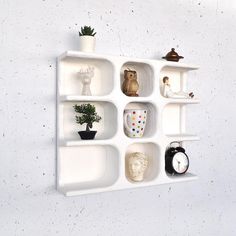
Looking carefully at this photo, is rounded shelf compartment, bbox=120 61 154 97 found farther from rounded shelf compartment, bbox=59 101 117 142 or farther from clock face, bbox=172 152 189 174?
clock face, bbox=172 152 189 174

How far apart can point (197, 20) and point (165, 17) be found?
150mm

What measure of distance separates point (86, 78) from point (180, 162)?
425mm

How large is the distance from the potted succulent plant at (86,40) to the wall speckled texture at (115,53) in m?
0.06

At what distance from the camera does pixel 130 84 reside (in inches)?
35.7

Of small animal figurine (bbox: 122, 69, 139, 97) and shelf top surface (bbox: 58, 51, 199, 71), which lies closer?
shelf top surface (bbox: 58, 51, 199, 71)

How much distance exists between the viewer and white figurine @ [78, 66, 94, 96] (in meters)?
0.85

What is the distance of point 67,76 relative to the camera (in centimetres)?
88

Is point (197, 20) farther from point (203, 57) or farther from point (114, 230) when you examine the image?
point (114, 230)

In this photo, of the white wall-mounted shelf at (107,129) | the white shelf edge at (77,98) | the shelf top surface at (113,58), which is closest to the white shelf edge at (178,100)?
the white wall-mounted shelf at (107,129)

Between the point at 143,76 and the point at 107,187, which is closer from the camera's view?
the point at 107,187

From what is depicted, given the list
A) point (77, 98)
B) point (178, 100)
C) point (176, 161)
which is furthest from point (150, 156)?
point (77, 98)

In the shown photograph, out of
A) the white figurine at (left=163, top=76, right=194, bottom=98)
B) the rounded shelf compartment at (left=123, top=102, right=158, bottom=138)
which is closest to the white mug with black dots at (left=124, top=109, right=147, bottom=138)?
the rounded shelf compartment at (left=123, top=102, right=158, bottom=138)

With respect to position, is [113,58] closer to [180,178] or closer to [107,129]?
[107,129]

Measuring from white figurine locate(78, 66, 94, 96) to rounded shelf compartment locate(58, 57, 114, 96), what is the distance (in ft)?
0.11
